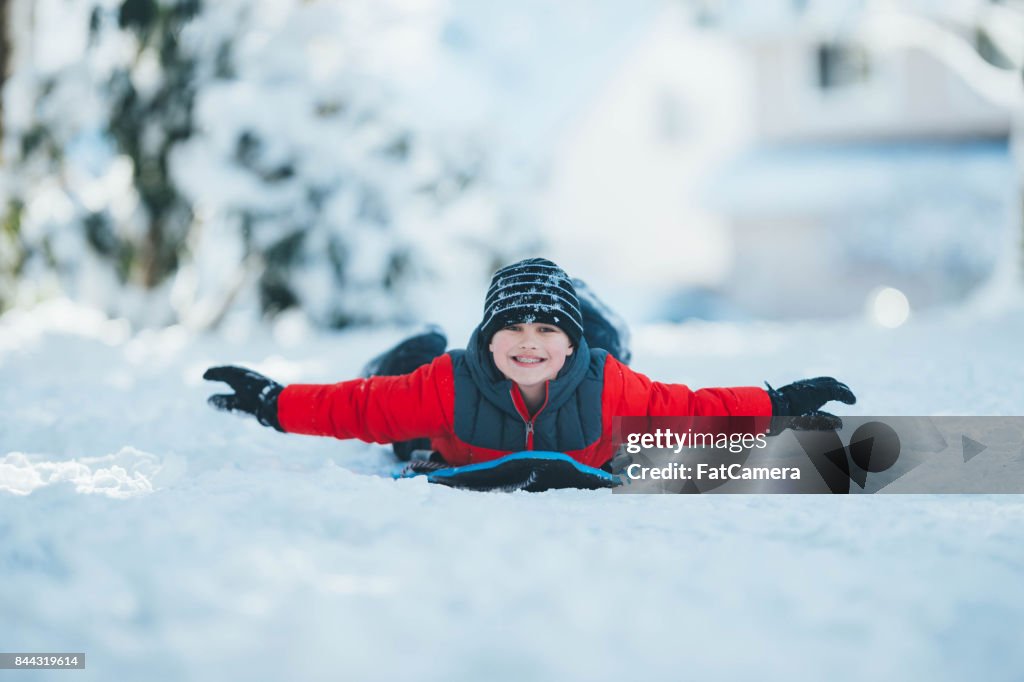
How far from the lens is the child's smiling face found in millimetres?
2158

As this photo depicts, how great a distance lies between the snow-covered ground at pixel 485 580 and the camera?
121 cm

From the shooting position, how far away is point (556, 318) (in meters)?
2.18

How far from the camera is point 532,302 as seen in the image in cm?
218

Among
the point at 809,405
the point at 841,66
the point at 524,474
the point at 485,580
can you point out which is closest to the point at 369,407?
the point at 524,474

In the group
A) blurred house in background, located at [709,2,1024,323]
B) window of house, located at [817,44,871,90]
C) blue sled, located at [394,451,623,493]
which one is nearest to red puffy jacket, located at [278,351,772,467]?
blue sled, located at [394,451,623,493]

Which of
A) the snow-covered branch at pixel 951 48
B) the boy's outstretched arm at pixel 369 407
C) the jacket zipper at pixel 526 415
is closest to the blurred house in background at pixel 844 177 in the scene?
the snow-covered branch at pixel 951 48

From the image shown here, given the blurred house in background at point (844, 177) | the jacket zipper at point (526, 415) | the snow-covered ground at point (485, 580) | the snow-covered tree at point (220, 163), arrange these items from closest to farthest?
the snow-covered ground at point (485, 580) → the jacket zipper at point (526, 415) → the snow-covered tree at point (220, 163) → the blurred house in background at point (844, 177)

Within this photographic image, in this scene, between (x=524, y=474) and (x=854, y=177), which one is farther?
(x=854, y=177)

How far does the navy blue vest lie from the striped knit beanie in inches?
2.6

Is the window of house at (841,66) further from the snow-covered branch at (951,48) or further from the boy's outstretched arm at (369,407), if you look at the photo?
the boy's outstretched arm at (369,407)

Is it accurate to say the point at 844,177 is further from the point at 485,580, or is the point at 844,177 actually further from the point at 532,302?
the point at 485,580

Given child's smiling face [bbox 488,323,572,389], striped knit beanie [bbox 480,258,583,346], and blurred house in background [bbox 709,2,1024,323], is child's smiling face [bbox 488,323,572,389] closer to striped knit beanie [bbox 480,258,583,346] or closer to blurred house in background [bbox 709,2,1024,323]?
striped knit beanie [bbox 480,258,583,346]

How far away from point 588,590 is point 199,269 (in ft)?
23.9

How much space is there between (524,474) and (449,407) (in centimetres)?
29
